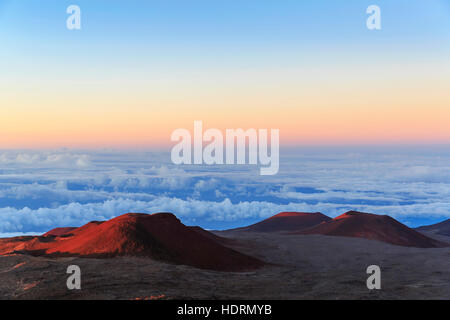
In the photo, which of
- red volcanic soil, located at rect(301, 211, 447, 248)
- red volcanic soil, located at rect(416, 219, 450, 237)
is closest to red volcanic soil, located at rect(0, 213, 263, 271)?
red volcanic soil, located at rect(301, 211, 447, 248)

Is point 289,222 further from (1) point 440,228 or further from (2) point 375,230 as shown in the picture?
(1) point 440,228

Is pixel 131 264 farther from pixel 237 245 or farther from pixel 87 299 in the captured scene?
pixel 237 245

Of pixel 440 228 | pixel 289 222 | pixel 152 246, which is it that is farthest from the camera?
pixel 440 228

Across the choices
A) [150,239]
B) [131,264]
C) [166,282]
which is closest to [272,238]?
[150,239]

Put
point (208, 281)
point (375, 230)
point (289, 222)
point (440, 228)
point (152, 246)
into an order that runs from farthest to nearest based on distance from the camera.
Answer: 1. point (440, 228)
2. point (289, 222)
3. point (375, 230)
4. point (152, 246)
5. point (208, 281)

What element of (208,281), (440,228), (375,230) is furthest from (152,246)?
(440,228)

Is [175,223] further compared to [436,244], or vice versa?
[436,244]

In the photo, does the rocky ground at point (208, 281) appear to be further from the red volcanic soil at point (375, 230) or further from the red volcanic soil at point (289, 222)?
the red volcanic soil at point (289, 222)
